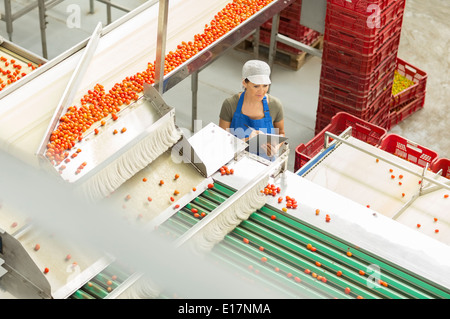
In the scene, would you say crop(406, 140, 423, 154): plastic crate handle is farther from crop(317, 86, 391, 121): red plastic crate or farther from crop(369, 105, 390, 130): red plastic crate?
crop(369, 105, 390, 130): red plastic crate

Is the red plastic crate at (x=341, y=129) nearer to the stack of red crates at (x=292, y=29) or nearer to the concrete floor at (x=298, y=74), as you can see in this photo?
the concrete floor at (x=298, y=74)

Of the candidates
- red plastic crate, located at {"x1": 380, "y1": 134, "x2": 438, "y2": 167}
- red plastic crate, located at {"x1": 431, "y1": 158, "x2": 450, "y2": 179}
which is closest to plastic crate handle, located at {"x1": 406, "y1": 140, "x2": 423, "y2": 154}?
red plastic crate, located at {"x1": 380, "y1": 134, "x2": 438, "y2": 167}

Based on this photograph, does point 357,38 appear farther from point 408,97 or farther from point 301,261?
point 301,261

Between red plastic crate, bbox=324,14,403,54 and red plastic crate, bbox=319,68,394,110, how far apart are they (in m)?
0.45

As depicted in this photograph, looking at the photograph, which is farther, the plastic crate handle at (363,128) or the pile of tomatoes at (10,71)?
the plastic crate handle at (363,128)

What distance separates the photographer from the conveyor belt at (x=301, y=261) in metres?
3.24

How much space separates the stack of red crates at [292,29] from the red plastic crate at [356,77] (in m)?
1.04

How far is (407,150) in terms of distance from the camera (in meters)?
5.84

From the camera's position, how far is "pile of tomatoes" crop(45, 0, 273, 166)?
3848mm

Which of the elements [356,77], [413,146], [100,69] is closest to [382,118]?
[356,77]

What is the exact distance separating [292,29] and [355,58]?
4.47ft

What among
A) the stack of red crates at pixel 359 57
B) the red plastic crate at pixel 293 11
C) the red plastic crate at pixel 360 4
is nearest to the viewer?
the red plastic crate at pixel 360 4

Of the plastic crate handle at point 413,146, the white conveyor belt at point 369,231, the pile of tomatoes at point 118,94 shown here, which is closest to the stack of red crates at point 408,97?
the plastic crate handle at point 413,146
